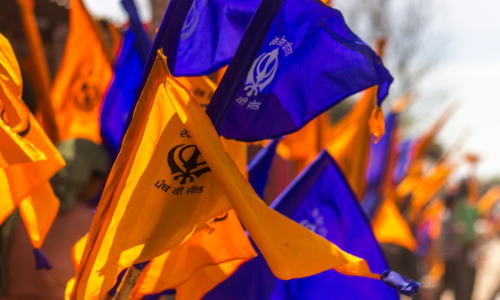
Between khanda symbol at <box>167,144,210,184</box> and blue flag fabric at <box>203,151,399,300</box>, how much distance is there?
0.63 meters

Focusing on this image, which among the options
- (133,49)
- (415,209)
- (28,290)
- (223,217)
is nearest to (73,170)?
(28,290)

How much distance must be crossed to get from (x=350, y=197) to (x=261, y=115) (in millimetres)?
691

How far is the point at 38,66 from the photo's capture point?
9.00ft

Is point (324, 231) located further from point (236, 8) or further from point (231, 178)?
point (236, 8)

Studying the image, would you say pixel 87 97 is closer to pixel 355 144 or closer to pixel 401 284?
pixel 355 144

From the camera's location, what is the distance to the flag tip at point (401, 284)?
51.1 inches

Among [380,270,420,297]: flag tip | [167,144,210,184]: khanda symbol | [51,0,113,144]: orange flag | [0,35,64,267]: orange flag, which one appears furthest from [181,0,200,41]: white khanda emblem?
[51,0,113,144]: orange flag

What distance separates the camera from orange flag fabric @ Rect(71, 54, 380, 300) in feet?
4.29

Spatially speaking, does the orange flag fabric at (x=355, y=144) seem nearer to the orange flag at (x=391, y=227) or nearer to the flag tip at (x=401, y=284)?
the orange flag at (x=391, y=227)

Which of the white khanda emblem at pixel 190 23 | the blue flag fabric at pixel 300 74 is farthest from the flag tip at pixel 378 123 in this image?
the white khanda emblem at pixel 190 23

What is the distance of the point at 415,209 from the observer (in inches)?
222

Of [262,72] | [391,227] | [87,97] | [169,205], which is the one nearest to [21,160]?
[169,205]

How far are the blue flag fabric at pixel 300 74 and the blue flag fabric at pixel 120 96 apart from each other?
4.68 ft

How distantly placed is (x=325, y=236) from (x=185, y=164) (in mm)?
909
